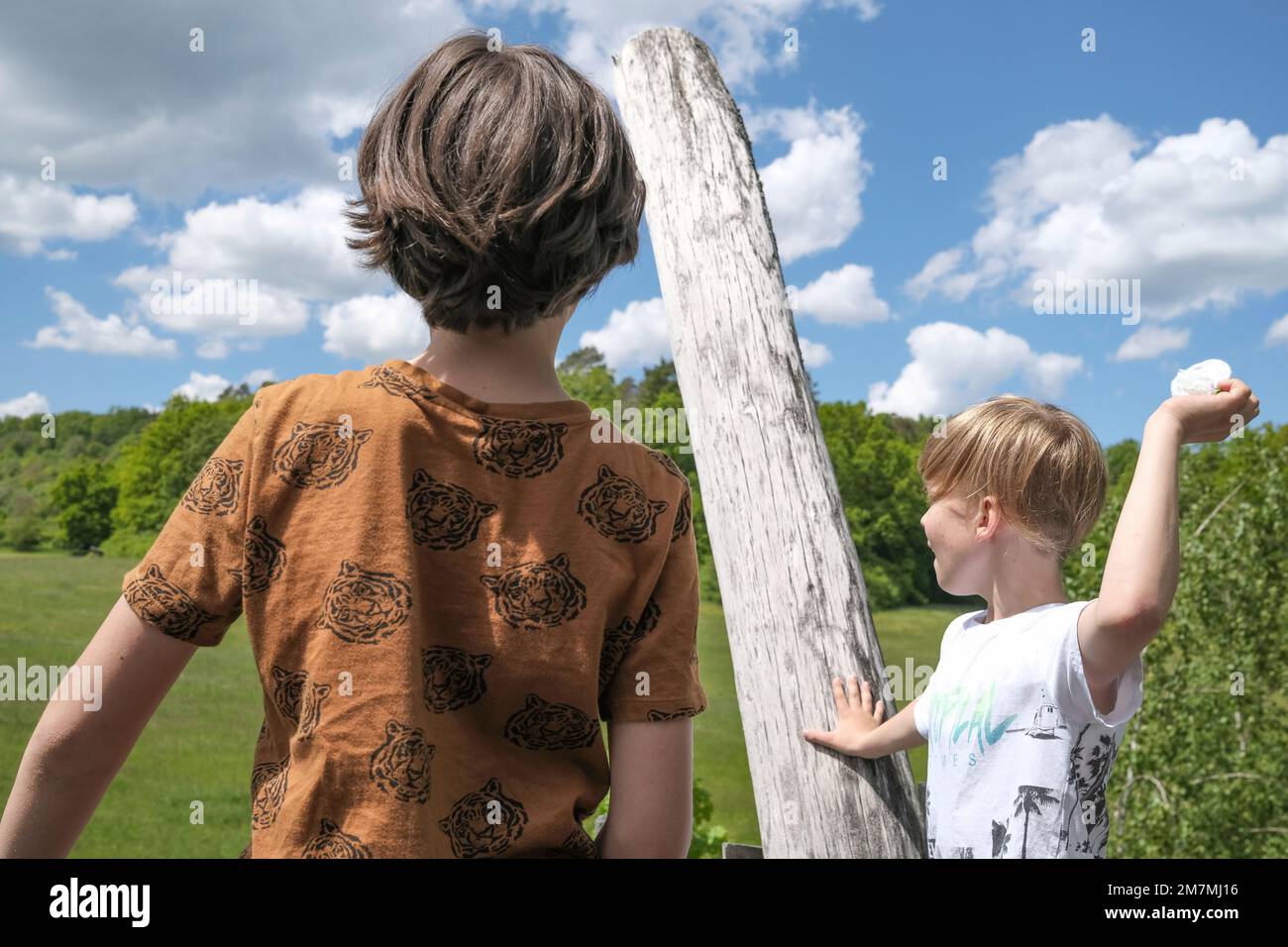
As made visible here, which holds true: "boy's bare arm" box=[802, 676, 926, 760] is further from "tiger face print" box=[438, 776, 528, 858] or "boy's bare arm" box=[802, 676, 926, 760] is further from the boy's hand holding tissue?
"tiger face print" box=[438, 776, 528, 858]

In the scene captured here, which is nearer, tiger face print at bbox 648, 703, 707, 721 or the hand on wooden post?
tiger face print at bbox 648, 703, 707, 721

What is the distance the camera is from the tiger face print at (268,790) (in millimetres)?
1159

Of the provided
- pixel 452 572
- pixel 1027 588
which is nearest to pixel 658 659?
pixel 452 572

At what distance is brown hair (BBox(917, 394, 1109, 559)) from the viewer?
207 cm

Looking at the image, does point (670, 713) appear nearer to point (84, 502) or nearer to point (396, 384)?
point (396, 384)

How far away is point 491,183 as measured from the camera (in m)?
1.23

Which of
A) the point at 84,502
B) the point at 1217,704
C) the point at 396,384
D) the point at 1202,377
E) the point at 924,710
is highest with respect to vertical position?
the point at 84,502

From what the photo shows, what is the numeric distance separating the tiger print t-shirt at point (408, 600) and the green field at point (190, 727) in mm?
8972

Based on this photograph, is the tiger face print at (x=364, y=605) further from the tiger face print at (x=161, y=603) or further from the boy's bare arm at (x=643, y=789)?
the boy's bare arm at (x=643, y=789)

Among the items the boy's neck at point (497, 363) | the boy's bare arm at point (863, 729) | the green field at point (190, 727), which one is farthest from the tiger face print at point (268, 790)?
the green field at point (190, 727)

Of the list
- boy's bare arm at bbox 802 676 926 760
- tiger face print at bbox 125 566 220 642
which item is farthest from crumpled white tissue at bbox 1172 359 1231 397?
tiger face print at bbox 125 566 220 642

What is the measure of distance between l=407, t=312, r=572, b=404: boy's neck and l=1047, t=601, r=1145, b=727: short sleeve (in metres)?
1.13

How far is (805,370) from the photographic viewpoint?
2.98m

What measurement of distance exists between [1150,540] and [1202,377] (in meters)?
0.40
